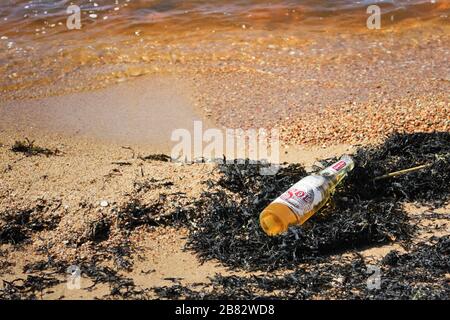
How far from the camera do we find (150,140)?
4.73 meters

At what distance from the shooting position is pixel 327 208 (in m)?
3.25

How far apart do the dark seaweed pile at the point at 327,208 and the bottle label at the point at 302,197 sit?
4.0 inches

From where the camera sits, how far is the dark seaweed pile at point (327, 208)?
116 inches

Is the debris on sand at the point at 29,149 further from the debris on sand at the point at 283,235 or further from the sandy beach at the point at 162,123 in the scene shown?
the debris on sand at the point at 283,235

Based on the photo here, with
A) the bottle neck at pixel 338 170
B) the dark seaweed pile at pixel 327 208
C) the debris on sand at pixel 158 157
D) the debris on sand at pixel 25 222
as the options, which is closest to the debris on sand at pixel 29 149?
the debris on sand at pixel 158 157

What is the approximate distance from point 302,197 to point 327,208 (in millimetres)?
259

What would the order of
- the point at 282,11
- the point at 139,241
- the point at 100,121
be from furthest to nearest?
the point at 282,11 → the point at 100,121 → the point at 139,241

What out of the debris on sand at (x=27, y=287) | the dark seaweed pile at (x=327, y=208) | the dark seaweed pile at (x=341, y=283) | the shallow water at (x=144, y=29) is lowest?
the dark seaweed pile at (x=341, y=283)

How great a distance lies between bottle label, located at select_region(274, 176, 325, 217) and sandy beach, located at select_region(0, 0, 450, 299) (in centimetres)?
31

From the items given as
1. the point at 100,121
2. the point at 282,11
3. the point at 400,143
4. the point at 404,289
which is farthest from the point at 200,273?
the point at 282,11

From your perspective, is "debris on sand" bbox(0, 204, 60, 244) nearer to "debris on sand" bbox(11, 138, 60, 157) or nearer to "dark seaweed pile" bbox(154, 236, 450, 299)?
"dark seaweed pile" bbox(154, 236, 450, 299)

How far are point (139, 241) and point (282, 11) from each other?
5568 millimetres
